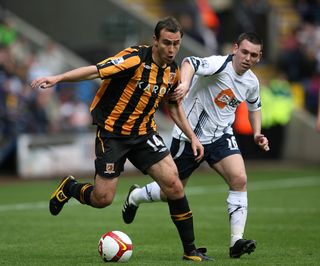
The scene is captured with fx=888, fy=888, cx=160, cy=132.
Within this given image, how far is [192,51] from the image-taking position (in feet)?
82.0

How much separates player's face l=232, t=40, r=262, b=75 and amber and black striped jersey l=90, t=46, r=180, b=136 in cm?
83

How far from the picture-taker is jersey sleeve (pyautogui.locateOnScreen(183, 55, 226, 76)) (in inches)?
348

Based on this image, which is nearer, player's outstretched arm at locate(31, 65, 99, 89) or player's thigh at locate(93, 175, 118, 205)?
player's outstretched arm at locate(31, 65, 99, 89)

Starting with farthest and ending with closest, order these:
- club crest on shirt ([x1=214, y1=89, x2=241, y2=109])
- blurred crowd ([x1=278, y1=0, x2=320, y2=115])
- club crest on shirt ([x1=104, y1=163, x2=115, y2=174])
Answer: blurred crowd ([x1=278, y1=0, x2=320, y2=115]), club crest on shirt ([x1=214, y1=89, x2=241, y2=109]), club crest on shirt ([x1=104, y1=163, x2=115, y2=174])

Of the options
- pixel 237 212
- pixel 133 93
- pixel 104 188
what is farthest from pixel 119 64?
pixel 237 212

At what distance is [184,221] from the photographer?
27.9ft

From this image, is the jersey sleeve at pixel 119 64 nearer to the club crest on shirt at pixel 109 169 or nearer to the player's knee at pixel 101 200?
the club crest on shirt at pixel 109 169

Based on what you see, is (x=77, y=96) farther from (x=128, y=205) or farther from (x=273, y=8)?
(x=128, y=205)

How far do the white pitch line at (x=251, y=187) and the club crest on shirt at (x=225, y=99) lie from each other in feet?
18.4

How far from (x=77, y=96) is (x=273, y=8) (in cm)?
869

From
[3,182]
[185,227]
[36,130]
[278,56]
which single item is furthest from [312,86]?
[185,227]

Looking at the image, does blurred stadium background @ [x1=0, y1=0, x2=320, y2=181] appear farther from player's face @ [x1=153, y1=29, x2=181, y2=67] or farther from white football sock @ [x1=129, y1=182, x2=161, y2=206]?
player's face @ [x1=153, y1=29, x2=181, y2=67]

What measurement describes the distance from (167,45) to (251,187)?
10.1m

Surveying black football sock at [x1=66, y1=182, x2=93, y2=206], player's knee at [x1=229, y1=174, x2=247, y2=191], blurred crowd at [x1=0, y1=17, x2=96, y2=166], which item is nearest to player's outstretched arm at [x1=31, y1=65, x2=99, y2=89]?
black football sock at [x1=66, y1=182, x2=93, y2=206]
